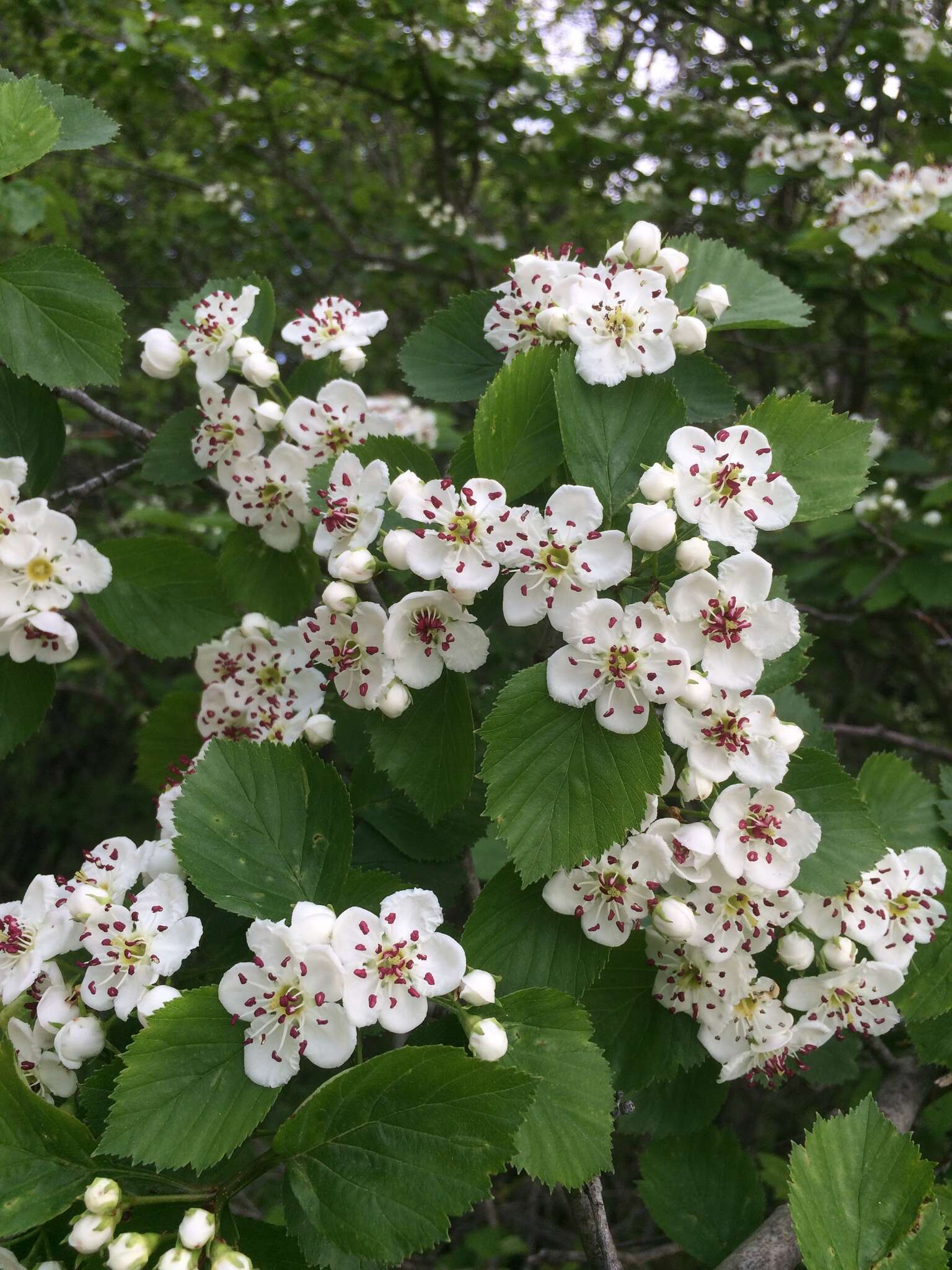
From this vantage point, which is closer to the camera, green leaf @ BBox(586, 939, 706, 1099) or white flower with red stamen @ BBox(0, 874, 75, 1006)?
white flower with red stamen @ BBox(0, 874, 75, 1006)

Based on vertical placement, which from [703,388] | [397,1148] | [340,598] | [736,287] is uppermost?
[736,287]

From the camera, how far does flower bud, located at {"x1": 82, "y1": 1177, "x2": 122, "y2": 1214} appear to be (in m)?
1.33

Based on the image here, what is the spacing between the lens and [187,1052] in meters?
1.43

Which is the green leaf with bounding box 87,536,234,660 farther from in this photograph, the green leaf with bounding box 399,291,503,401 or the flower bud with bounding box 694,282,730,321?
the flower bud with bounding box 694,282,730,321

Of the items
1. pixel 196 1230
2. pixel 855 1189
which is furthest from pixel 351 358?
pixel 855 1189

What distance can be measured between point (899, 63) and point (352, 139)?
5060 millimetres

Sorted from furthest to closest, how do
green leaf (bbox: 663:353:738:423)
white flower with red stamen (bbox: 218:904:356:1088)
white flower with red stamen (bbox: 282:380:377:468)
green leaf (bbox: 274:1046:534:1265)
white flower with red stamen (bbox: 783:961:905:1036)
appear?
white flower with red stamen (bbox: 282:380:377:468), green leaf (bbox: 663:353:738:423), white flower with red stamen (bbox: 783:961:905:1036), white flower with red stamen (bbox: 218:904:356:1088), green leaf (bbox: 274:1046:534:1265)

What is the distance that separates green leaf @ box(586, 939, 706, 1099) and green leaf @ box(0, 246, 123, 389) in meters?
1.60

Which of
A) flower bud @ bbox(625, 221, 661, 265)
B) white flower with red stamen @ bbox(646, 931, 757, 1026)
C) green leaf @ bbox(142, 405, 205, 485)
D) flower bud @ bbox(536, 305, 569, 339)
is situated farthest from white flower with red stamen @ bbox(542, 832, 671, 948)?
green leaf @ bbox(142, 405, 205, 485)

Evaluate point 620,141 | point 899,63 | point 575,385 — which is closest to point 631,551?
point 575,385

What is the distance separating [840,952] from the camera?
179 centimetres

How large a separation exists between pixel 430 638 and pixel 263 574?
2.44 feet

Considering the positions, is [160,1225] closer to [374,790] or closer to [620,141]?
[374,790]

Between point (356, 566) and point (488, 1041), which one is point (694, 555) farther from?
point (488, 1041)
